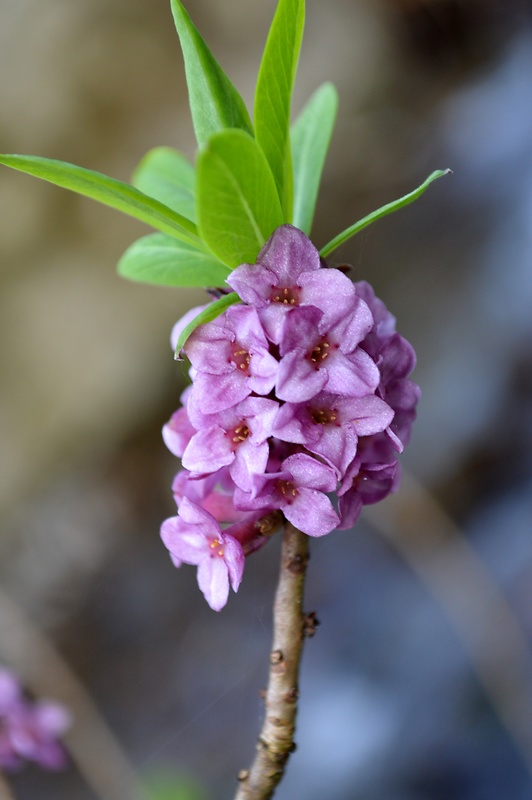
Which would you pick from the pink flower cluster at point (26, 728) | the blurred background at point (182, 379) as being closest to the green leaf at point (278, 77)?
the pink flower cluster at point (26, 728)

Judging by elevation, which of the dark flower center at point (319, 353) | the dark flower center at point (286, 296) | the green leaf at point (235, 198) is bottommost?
the dark flower center at point (319, 353)

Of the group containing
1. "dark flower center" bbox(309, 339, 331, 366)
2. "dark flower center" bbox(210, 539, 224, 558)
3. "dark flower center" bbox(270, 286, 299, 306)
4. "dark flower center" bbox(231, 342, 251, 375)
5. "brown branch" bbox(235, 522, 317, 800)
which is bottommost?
"brown branch" bbox(235, 522, 317, 800)

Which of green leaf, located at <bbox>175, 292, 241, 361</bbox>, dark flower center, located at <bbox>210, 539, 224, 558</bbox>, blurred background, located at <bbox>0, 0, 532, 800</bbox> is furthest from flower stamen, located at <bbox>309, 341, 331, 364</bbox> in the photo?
blurred background, located at <bbox>0, 0, 532, 800</bbox>

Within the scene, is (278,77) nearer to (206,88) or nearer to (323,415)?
(206,88)

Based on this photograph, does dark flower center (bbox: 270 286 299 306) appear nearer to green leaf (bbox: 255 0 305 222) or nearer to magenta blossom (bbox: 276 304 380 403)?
magenta blossom (bbox: 276 304 380 403)

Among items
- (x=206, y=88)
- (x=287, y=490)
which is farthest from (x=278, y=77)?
(x=287, y=490)

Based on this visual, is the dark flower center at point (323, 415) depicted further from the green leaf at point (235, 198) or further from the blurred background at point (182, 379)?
the blurred background at point (182, 379)
